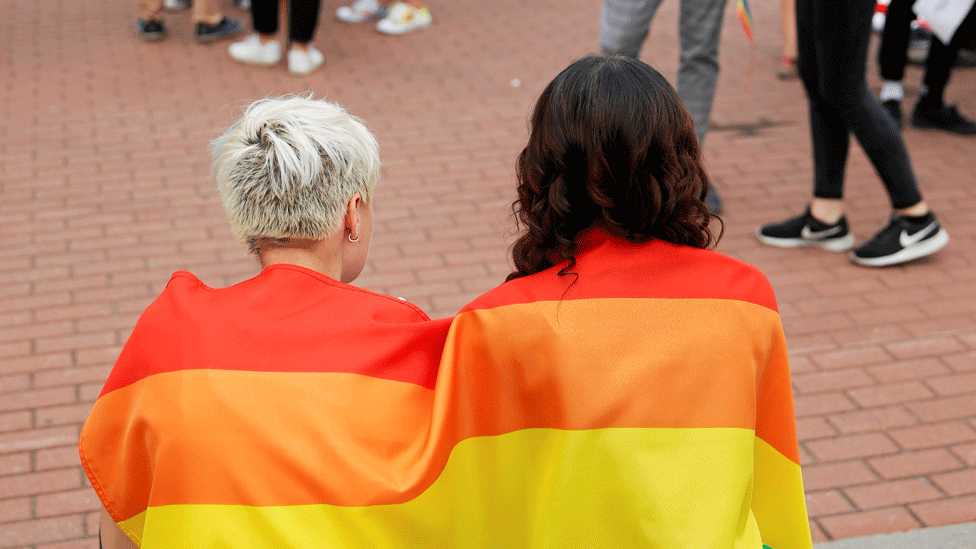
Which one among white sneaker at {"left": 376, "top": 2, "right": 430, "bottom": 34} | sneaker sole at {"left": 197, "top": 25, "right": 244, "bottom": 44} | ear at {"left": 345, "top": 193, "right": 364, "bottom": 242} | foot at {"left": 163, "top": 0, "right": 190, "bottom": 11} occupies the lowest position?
foot at {"left": 163, "top": 0, "right": 190, "bottom": 11}

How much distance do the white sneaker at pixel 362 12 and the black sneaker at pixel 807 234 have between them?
15.3 feet

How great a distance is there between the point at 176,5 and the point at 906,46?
5866mm

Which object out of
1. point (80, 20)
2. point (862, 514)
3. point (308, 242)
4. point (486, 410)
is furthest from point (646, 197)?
point (80, 20)

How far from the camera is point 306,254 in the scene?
76.1 inches

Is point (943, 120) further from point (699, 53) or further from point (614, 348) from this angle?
point (614, 348)

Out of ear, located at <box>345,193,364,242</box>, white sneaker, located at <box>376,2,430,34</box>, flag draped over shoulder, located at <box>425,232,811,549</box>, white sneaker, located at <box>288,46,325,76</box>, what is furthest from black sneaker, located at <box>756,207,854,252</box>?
white sneaker, located at <box>376,2,430,34</box>

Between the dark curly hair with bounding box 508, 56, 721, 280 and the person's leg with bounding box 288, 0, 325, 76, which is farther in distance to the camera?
the person's leg with bounding box 288, 0, 325, 76

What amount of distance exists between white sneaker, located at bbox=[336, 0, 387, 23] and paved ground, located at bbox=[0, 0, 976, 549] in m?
0.20

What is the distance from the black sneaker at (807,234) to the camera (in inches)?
182

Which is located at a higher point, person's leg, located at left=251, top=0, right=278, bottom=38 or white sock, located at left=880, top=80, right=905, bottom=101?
white sock, located at left=880, top=80, right=905, bottom=101

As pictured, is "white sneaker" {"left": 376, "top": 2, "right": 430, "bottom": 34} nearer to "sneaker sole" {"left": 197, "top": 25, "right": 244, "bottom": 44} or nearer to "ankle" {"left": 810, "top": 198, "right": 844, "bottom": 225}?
"sneaker sole" {"left": 197, "top": 25, "right": 244, "bottom": 44}

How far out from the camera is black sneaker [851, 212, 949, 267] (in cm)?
441

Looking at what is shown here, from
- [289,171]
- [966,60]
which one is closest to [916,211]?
[289,171]

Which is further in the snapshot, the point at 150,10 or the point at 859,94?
the point at 150,10
